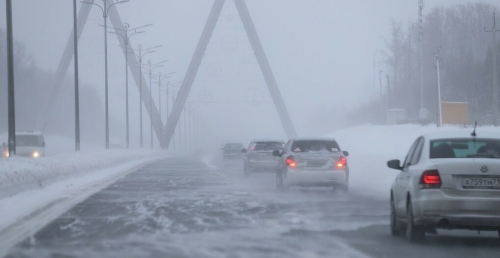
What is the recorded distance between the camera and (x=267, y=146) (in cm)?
3275

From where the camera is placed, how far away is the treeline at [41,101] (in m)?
103

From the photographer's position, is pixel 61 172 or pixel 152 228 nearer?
pixel 152 228

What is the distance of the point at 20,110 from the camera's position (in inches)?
4222

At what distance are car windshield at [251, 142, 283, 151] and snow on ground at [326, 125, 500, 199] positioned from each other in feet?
9.50

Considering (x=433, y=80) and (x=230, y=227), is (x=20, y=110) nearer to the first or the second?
(x=433, y=80)

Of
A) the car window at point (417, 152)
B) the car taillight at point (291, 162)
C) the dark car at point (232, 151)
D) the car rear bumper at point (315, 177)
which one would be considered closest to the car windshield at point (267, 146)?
the car taillight at point (291, 162)

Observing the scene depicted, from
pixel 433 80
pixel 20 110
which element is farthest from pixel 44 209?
pixel 20 110

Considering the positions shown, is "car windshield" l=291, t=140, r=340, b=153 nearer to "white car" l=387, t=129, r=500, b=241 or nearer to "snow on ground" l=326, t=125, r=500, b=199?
"snow on ground" l=326, t=125, r=500, b=199

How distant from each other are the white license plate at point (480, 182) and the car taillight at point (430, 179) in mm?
305

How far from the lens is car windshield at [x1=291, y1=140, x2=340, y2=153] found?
2211 centimetres

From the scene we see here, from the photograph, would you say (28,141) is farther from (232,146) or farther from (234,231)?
(234,231)

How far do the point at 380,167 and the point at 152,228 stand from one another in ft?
71.7

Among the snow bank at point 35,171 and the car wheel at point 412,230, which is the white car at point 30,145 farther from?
the car wheel at point 412,230

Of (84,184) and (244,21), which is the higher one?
(244,21)
